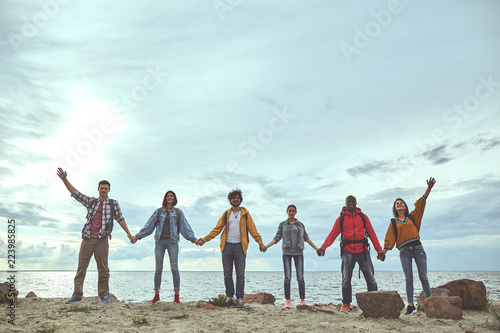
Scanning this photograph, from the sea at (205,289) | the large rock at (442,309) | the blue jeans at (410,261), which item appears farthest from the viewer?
the sea at (205,289)

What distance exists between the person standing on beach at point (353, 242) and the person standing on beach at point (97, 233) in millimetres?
4922

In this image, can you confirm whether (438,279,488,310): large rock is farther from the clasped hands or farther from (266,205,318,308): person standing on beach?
(266,205,318,308): person standing on beach

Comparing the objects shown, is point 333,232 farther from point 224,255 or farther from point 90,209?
point 90,209

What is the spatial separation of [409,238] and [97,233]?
22.9 feet

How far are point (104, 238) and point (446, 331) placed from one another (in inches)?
283

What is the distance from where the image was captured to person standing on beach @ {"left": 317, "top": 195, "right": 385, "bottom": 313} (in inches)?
302

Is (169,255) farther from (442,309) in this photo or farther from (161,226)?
(442,309)

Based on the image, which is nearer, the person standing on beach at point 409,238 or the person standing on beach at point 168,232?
the person standing on beach at point 409,238

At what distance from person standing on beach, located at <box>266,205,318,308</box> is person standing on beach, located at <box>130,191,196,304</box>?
7.15 ft

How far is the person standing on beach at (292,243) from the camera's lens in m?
8.55

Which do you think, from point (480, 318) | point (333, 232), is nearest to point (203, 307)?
point (333, 232)

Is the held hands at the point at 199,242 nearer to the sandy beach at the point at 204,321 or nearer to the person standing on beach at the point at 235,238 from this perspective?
the person standing on beach at the point at 235,238

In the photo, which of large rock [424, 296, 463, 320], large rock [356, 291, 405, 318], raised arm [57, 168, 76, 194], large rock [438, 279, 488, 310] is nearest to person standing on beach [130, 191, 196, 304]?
raised arm [57, 168, 76, 194]

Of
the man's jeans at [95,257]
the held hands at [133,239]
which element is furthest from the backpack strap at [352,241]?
the man's jeans at [95,257]
